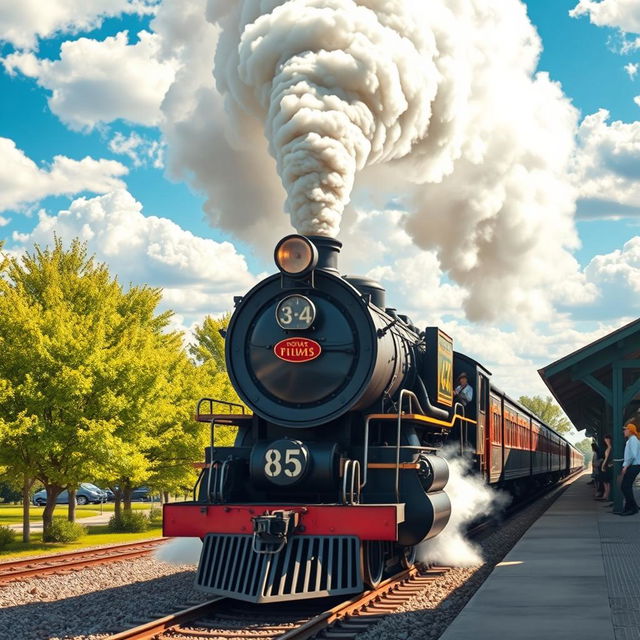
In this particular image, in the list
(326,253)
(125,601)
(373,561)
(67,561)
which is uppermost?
(326,253)

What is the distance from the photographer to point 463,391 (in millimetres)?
11883

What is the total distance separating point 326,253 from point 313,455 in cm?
220

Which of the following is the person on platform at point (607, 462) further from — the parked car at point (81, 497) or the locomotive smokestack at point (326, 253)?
the parked car at point (81, 497)

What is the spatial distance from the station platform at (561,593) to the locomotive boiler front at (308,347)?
2.28m

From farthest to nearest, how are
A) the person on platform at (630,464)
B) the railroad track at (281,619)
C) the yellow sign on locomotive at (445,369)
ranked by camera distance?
the person on platform at (630,464)
the yellow sign on locomotive at (445,369)
the railroad track at (281,619)

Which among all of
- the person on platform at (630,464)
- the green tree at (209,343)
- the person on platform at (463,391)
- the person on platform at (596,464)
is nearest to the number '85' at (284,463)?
the person on platform at (463,391)

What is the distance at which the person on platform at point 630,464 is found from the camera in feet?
46.8

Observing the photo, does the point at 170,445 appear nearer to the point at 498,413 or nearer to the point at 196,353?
the point at 498,413

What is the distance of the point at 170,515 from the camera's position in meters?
8.38

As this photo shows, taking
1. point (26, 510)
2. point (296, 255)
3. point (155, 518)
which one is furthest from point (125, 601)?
point (155, 518)

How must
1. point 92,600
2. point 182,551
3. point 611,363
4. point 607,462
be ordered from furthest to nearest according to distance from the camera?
1. point 607,462
2. point 611,363
3. point 182,551
4. point 92,600

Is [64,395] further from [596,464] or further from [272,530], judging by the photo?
[596,464]

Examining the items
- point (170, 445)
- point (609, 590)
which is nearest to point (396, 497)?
point (609, 590)

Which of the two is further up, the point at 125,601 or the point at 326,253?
the point at 326,253
